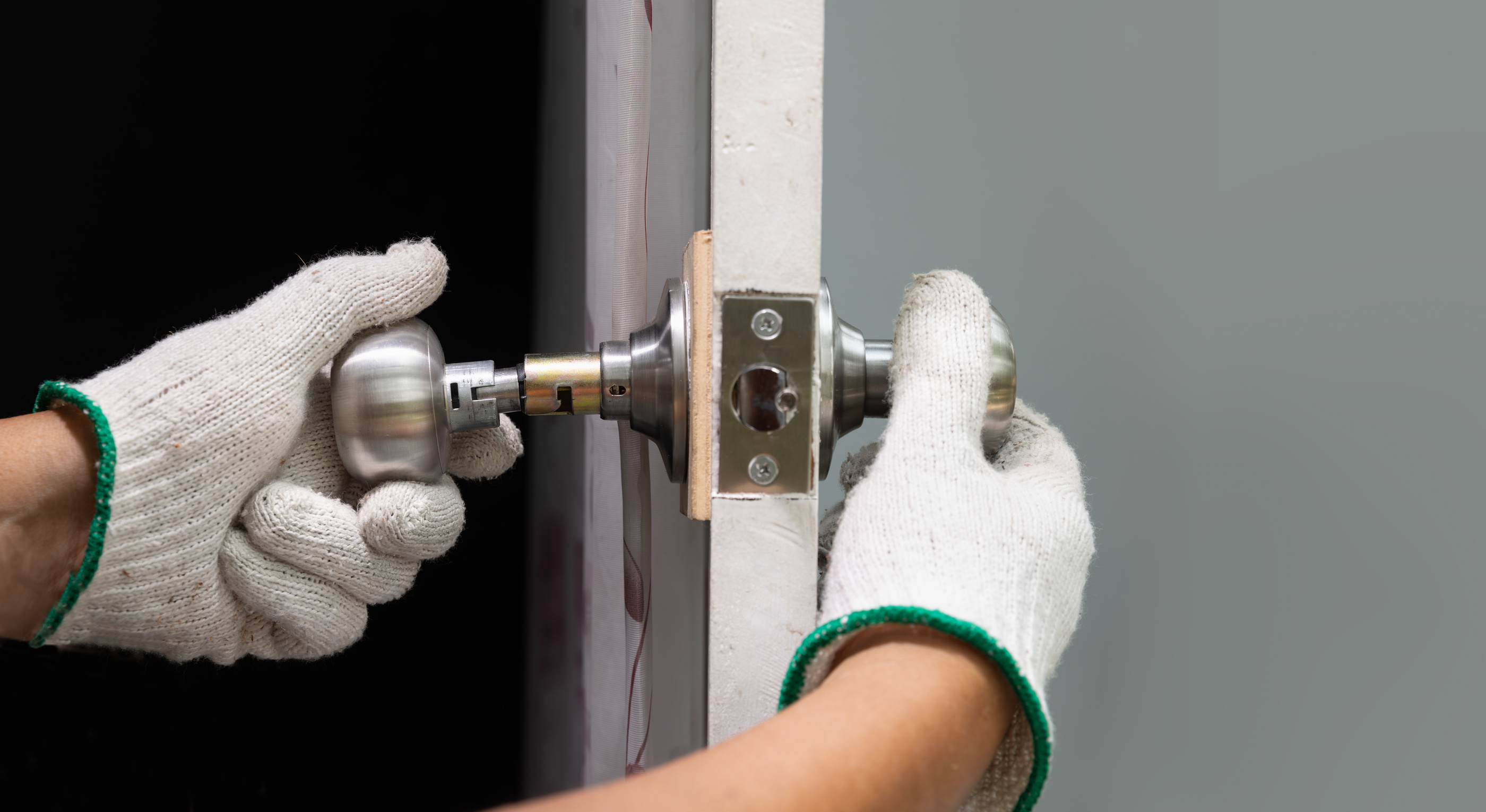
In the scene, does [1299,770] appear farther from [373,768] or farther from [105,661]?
[105,661]

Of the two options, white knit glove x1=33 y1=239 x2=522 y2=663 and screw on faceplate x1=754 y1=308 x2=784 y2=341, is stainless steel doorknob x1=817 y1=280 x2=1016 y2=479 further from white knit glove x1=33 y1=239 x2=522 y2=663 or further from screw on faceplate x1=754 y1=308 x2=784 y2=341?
white knit glove x1=33 y1=239 x2=522 y2=663

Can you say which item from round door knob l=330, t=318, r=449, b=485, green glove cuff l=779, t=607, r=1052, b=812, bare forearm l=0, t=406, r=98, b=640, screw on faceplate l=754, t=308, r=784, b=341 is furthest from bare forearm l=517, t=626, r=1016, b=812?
bare forearm l=0, t=406, r=98, b=640

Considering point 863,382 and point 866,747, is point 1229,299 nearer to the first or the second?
point 863,382

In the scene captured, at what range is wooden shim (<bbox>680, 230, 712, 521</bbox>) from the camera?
39 centimetres

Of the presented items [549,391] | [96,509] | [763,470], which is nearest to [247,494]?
[96,509]

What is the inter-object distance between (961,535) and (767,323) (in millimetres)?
123

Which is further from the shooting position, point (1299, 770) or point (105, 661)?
point (105, 661)

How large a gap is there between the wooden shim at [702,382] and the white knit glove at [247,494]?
0.54ft

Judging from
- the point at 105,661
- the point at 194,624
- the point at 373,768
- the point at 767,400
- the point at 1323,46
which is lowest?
the point at 373,768

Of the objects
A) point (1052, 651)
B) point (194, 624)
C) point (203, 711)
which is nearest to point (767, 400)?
point (1052, 651)

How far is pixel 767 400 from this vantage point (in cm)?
38

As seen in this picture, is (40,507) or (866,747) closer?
(866,747)

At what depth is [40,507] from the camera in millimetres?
442

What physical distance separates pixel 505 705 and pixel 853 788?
2.38 feet
